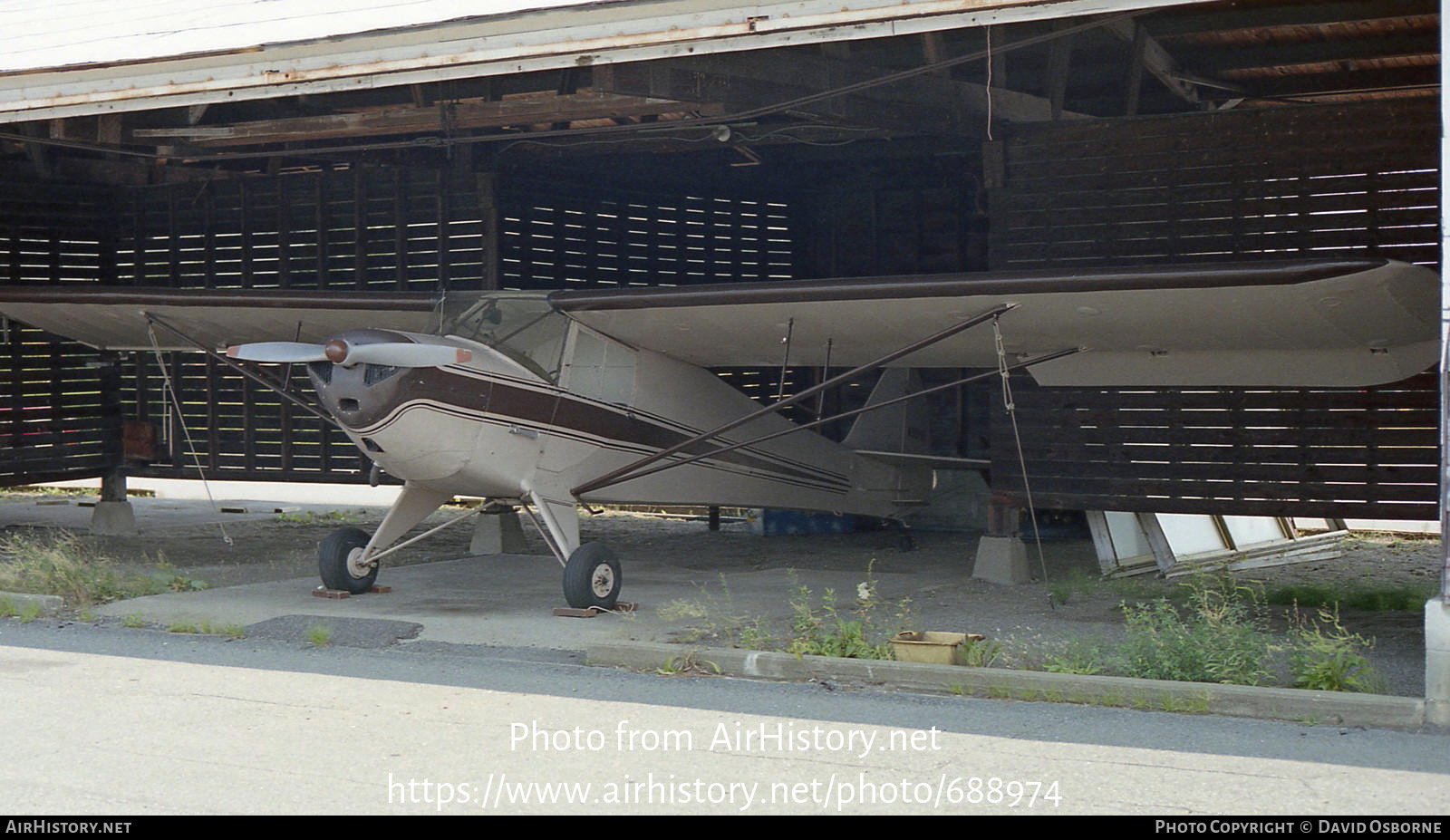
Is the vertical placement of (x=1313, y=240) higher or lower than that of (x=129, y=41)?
lower

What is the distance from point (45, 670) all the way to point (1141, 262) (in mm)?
8388

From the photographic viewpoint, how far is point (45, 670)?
7.59 metres

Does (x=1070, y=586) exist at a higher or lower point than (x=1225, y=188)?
lower

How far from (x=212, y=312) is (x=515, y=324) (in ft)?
9.25

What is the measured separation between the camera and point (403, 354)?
9070 millimetres

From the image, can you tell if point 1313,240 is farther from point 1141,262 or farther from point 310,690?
point 310,690

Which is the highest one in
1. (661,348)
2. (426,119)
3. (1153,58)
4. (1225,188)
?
(1153,58)

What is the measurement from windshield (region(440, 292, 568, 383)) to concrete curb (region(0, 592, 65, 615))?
10.8 ft

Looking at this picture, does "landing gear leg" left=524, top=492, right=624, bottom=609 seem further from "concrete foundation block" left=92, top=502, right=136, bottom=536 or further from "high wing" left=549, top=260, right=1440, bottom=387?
"concrete foundation block" left=92, top=502, right=136, bottom=536

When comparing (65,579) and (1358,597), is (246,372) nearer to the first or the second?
(65,579)

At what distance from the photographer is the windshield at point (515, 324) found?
10281 mm

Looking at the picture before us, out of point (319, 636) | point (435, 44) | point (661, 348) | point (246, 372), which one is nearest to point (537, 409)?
point (661, 348)

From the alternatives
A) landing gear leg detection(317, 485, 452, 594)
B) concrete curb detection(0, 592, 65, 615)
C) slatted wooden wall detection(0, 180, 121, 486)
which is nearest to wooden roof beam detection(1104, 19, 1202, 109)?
landing gear leg detection(317, 485, 452, 594)
